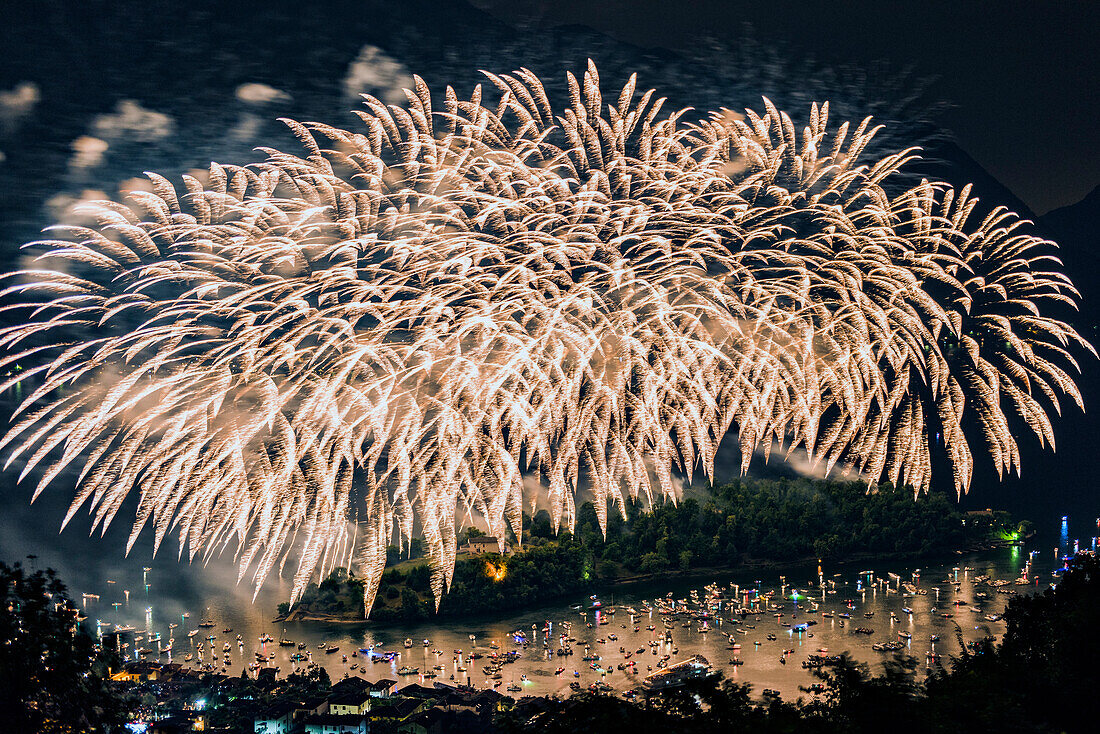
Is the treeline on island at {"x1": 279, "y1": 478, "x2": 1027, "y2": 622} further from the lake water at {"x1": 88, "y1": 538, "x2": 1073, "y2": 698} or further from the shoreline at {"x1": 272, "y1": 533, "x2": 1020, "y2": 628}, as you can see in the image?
the lake water at {"x1": 88, "y1": 538, "x2": 1073, "y2": 698}

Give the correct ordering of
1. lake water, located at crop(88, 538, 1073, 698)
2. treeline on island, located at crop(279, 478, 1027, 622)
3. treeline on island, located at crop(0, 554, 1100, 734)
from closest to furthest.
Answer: treeline on island, located at crop(0, 554, 1100, 734), lake water, located at crop(88, 538, 1073, 698), treeline on island, located at crop(279, 478, 1027, 622)

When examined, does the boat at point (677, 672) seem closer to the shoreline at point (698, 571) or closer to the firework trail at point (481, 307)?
the firework trail at point (481, 307)

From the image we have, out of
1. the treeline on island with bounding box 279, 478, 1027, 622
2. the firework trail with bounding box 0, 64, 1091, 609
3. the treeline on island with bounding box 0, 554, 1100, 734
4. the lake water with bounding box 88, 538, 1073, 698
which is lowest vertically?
the lake water with bounding box 88, 538, 1073, 698

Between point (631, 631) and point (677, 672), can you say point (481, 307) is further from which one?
point (631, 631)

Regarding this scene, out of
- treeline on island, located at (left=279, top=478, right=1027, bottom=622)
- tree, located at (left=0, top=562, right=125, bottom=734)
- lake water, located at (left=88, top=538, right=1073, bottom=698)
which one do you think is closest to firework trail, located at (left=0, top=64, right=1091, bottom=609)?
tree, located at (left=0, top=562, right=125, bottom=734)

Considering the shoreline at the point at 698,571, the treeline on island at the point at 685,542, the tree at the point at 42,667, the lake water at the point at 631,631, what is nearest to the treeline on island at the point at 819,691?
the tree at the point at 42,667

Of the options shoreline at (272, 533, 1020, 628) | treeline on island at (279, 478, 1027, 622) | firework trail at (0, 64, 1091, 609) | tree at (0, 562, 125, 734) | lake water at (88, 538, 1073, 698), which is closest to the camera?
tree at (0, 562, 125, 734)

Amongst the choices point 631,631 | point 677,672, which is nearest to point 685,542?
point 631,631
